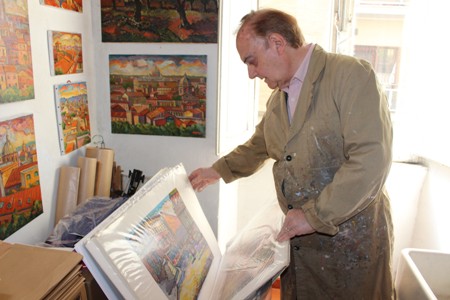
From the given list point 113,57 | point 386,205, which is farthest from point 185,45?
point 386,205

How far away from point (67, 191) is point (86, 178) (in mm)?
92

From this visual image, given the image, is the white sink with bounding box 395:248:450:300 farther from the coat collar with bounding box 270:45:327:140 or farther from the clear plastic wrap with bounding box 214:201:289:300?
the coat collar with bounding box 270:45:327:140

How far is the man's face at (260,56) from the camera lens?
3.77 feet

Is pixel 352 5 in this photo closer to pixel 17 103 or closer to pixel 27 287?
pixel 17 103

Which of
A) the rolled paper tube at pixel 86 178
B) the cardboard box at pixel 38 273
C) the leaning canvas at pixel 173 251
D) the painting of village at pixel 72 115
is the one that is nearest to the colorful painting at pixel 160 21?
the painting of village at pixel 72 115

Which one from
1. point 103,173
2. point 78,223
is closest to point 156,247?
point 78,223

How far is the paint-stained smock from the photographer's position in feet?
3.48

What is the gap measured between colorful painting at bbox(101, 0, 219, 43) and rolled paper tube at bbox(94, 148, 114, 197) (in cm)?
57

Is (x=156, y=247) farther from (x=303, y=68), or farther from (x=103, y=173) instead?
(x=103, y=173)

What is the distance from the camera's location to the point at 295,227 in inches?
43.6

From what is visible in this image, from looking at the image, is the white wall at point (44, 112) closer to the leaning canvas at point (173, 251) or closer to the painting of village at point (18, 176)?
the painting of village at point (18, 176)

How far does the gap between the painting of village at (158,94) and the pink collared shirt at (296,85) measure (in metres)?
0.65

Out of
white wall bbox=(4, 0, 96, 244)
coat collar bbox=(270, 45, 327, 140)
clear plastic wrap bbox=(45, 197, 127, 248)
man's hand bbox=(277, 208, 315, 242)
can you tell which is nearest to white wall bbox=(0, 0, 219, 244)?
white wall bbox=(4, 0, 96, 244)

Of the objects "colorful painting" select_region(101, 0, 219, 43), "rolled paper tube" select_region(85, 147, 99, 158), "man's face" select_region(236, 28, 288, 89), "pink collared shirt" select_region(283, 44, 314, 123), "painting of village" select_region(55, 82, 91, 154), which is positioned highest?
"colorful painting" select_region(101, 0, 219, 43)
